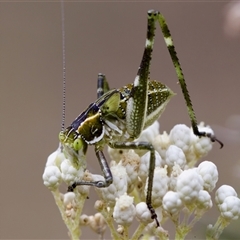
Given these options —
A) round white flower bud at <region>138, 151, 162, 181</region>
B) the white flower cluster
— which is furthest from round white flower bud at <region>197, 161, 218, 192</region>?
round white flower bud at <region>138, 151, 162, 181</region>

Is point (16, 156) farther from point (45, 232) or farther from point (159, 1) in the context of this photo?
point (159, 1)

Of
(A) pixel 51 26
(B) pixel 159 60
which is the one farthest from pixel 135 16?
(A) pixel 51 26

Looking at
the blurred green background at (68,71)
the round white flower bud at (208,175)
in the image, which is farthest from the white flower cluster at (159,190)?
the blurred green background at (68,71)

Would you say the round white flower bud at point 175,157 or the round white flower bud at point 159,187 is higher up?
the round white flower bud at point 175,157

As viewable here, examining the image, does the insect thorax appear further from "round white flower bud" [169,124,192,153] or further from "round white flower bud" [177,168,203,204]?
"round white flower bud" [177,168,203,204]

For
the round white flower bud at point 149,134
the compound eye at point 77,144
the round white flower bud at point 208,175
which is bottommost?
the round white flower bud at point 208,175

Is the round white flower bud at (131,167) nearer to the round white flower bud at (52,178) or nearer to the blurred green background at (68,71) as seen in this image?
the round white flower bud at (52,178)
